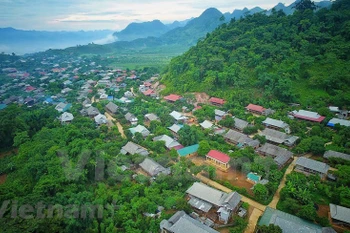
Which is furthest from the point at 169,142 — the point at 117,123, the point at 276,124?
the point at 276,124

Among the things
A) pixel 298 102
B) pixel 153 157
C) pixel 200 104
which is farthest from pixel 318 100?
pixel 153 157

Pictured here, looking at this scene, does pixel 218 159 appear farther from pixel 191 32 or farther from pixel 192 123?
pixel 191 32

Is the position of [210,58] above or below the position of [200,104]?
above

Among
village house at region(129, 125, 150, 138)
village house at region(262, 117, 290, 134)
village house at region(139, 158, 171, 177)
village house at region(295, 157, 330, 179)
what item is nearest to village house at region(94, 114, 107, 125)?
village house at region(129, 125, 150, 138)

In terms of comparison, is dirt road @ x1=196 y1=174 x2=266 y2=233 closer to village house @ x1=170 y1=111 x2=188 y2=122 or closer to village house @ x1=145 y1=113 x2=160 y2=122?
village house @ x1=170 y1=111 x2=188 y2=122

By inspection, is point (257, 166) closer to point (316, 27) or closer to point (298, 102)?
point (298, 102)
